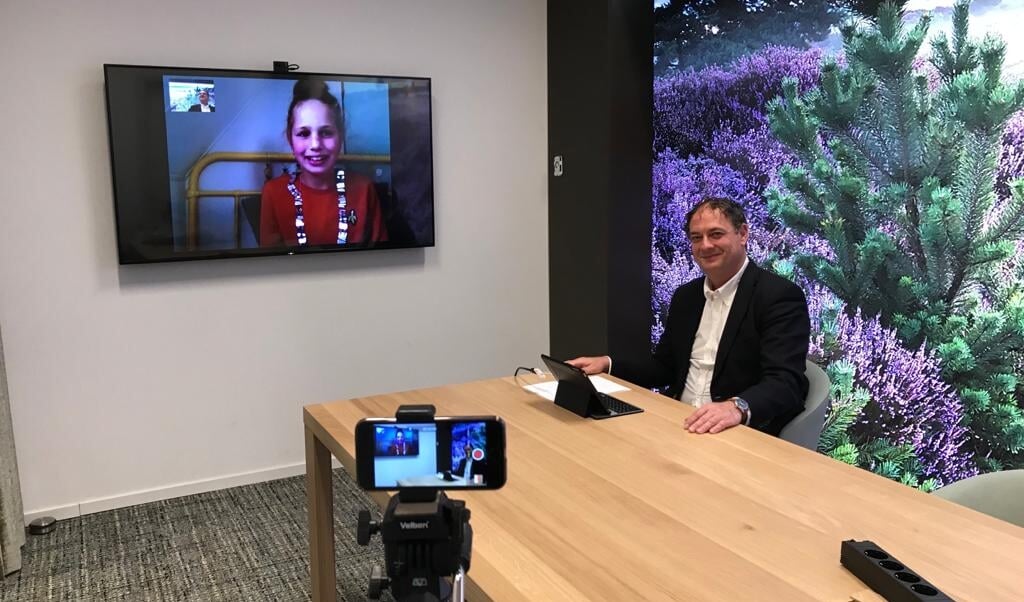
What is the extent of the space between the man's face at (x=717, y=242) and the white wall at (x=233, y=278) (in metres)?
1.72

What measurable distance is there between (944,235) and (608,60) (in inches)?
62.9

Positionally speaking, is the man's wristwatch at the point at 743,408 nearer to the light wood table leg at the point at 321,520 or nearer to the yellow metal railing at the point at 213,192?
the light wood table leg at the point at 321,520

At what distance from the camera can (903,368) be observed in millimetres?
2902

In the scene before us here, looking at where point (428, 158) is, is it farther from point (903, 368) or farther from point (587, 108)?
point (903, 368)

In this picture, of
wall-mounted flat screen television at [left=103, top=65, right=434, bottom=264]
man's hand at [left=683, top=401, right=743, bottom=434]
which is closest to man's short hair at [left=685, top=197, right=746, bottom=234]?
man's hand at [left=683, top=401, right=743, bottom=434]

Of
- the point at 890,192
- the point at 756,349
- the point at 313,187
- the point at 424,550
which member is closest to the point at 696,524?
the point at 424,550

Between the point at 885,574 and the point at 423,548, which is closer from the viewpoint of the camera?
the point at 423,548

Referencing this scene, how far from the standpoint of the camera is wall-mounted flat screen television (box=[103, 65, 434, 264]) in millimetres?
3160

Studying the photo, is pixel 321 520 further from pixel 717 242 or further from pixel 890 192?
pixel 890 192

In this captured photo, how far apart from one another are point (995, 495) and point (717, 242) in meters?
1.04

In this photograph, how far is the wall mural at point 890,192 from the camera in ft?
8.38

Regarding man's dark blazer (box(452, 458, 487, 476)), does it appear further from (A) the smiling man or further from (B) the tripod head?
(A) the smiling man

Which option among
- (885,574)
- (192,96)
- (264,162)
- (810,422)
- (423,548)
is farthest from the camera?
(264,162)

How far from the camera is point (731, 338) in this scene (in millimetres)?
2412
